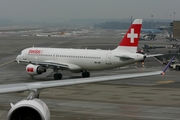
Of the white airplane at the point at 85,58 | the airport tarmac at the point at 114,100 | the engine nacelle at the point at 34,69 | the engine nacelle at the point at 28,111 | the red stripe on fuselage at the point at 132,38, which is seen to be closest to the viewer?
the engine nacelle at the point at 28,111

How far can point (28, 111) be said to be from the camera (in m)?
13.3

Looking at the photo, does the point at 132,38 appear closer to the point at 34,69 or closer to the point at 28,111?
the point at 34,69

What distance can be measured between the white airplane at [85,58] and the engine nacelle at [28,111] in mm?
28592

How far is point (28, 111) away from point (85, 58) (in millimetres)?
30562

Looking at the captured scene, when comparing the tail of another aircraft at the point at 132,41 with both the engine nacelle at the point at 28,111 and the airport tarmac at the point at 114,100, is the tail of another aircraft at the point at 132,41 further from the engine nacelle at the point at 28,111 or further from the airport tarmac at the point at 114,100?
the engine nacelle at the point at 28,111

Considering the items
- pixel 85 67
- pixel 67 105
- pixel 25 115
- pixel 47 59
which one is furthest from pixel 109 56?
pixel 25 115

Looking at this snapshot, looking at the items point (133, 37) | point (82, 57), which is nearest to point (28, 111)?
Result: point (82, 57)

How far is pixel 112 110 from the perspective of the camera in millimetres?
25156

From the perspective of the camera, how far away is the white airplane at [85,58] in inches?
1655

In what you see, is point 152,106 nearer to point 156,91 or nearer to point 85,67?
point 156,91

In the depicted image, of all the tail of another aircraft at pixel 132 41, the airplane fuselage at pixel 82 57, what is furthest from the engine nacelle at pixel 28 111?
the tail of another aircraft at pixel 132 41

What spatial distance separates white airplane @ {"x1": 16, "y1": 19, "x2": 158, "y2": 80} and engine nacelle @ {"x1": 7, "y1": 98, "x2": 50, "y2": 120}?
28592 mm

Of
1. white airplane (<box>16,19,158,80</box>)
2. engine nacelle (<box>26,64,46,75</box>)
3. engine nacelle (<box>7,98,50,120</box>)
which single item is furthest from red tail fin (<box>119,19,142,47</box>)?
engine nacelle (<box>7,98,50,120</box>)

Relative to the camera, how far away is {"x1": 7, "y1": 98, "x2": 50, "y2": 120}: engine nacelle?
1307 cm
